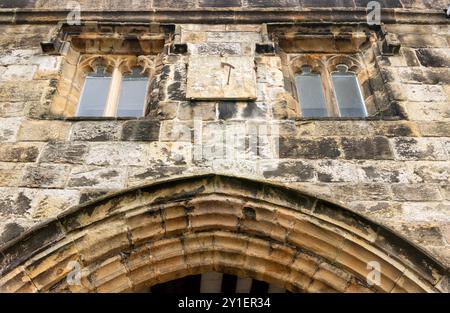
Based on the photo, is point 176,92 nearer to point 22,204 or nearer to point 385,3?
point 22,204

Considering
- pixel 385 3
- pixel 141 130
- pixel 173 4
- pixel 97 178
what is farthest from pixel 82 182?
pixel 385 3

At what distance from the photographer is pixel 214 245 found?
15.5ft

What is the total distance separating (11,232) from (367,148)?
3.16 metres

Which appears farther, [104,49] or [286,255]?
[104,49]

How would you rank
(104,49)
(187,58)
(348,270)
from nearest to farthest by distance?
(348,270) < (187,58) < (104,49)

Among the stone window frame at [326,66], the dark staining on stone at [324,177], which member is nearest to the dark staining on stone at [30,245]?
the dark staining on stone at [324,177]

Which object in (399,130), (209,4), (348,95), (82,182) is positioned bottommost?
(82,182)

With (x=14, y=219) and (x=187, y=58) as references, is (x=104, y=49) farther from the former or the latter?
(x=14, y=219)

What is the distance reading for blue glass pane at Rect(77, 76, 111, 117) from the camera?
5.98 m

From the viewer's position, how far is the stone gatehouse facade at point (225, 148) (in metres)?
4.48

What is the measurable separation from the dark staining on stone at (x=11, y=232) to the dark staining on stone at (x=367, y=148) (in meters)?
2.87

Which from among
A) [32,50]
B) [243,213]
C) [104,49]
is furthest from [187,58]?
[243,213]

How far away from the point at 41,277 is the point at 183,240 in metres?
1.15

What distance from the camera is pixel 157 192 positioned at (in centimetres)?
471
